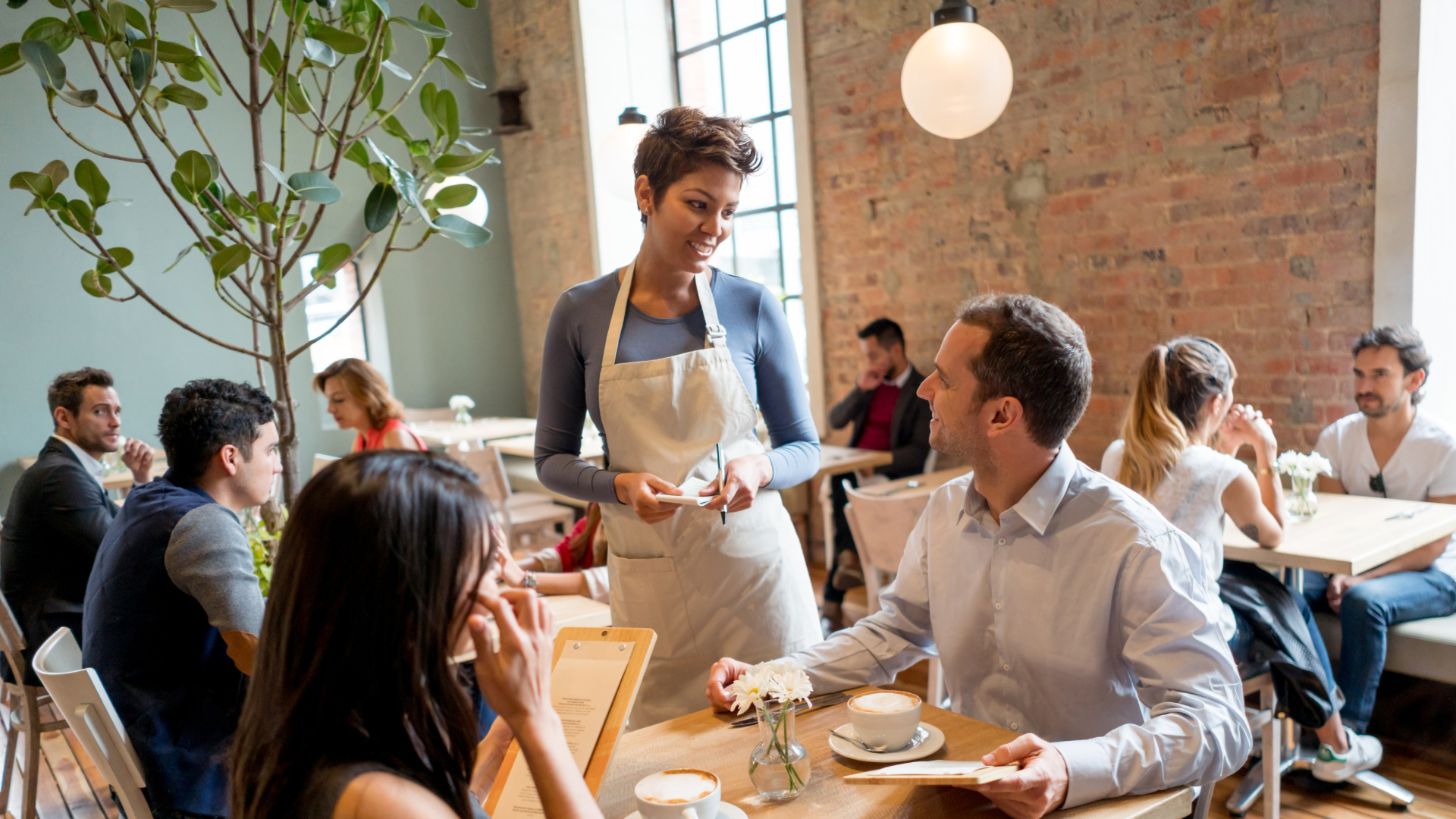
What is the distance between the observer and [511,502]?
221 inches

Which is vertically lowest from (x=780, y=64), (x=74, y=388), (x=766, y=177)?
(x=74, y=388)

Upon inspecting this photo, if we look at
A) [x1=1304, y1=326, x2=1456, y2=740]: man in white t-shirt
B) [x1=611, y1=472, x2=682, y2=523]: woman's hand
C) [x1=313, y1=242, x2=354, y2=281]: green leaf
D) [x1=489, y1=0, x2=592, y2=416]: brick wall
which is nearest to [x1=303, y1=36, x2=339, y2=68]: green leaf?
[x1=313, y1=242, x2=354, y2=281]: green leaf

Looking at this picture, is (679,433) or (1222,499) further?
(1222,499)

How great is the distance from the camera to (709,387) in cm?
182

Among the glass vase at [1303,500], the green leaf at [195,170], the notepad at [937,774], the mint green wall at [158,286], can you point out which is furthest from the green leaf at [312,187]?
the mint green wall at [158,286]

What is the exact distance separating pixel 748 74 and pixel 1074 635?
562cm

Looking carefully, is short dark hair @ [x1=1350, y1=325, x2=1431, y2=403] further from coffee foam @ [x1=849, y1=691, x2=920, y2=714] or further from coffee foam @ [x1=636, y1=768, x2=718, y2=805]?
coffee foam @ [x1=636, y1=768, x2=718, y2=805]

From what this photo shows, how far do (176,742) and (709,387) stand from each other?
117 cm

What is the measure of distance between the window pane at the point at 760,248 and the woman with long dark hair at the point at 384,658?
5312 millimetres

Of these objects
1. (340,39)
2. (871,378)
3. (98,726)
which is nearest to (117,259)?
(340,39)

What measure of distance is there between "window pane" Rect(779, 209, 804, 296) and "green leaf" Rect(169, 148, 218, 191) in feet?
14.5

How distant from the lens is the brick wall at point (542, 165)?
23.7ft

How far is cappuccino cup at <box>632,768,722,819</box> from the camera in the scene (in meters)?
1.10

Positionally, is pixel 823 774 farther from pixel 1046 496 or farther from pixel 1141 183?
pixel 1141 183
